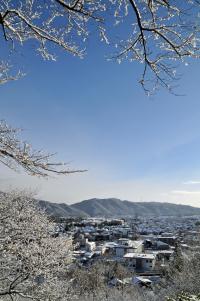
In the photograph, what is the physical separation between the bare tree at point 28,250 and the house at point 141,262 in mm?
35953

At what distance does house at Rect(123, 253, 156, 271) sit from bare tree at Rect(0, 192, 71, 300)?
118 feet

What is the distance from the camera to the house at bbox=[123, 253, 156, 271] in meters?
54.7

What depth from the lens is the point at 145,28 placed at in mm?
4488

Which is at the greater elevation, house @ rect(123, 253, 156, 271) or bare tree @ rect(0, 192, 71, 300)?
bare tree @ rect(0, 192, 71, 300)

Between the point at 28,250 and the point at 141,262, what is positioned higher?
the point at 28,250

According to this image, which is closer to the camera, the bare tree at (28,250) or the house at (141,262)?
the bare tree at (28,250)

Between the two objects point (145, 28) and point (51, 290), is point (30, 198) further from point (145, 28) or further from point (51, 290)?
point (145, 28)

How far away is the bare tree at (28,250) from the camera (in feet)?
45.6

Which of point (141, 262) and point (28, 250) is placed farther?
point (141, 262)

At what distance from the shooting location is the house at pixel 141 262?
2154 inches

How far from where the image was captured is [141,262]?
2186 inches

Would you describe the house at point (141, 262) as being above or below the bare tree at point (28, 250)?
below

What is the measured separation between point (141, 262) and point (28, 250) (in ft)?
141

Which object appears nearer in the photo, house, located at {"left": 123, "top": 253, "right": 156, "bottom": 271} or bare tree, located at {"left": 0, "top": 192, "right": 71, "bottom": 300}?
bare tree, located at {"left": 0, "top": 192, "right": 71, "bottom": 300}
